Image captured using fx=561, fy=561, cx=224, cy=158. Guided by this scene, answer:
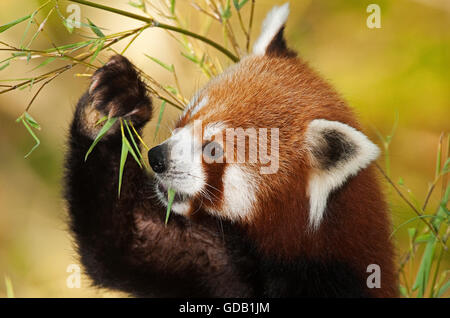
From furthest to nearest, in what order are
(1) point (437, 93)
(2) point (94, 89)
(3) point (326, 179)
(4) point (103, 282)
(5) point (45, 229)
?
1. (5) point (45, 229)
2. (1) point (437, 93)
3. (4) point (103, 282)
4. (2) point (94, 89)
5. (3) point (326, 179)

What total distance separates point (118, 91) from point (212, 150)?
63 centimetres

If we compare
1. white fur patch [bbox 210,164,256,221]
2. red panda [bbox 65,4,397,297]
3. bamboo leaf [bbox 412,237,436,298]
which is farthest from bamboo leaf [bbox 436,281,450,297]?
white fur patch [bbox 210,164,256,221]

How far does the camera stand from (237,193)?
252 cm

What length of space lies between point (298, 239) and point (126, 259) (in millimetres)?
927

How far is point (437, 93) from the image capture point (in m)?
5.11

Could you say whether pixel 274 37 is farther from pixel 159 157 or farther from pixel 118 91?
pixel 159 157

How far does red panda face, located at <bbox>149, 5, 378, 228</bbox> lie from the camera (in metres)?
2.46

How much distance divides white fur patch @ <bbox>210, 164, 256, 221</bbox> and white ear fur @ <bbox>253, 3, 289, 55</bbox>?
79 centimetres

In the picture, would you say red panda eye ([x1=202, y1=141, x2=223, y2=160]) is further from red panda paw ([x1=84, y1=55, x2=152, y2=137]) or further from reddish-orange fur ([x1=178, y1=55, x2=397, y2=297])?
red panda paw ([x1=84, y1=55, x2=152, y2=137])

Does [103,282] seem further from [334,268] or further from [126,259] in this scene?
[334,268]

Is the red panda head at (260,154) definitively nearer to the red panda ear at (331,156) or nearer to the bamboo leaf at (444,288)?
the red panda ear at (331,156)

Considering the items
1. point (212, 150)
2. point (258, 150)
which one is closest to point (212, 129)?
point (212, 150)

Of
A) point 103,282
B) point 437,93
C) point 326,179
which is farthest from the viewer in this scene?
point 437,93
